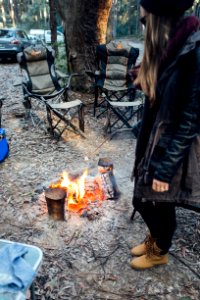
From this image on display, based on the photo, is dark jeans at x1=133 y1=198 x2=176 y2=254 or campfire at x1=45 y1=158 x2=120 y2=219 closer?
dark jeans at x1=133 y1=198 x2=176 y2=254

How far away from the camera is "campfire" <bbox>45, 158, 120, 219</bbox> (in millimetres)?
3438

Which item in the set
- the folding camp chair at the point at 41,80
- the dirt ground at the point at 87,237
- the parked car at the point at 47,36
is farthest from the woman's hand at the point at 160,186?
the parked car at the point at 47,36

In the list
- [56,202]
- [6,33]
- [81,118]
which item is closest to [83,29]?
[81,118]

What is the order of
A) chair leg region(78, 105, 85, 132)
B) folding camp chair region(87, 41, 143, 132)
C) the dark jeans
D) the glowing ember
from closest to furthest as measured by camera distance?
the dark jeans < the glowing ember < chair leg region(78, 105, 85, 132) < folding camp chair region(87, 41, 143, 132)

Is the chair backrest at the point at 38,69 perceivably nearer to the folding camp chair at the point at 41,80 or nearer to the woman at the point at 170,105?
the folding camp chair at the point at 41,80

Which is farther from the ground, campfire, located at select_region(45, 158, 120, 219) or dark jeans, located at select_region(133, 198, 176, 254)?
dark jeans, located at select_region(133, 198, 176, 254)

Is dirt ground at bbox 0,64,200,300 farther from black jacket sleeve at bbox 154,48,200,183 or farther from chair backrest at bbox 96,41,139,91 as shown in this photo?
chair backrest at bbox 96,41,139,91

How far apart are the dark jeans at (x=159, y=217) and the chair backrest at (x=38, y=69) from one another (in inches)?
185

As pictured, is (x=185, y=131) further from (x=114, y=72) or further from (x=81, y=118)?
(x=114, y=72)

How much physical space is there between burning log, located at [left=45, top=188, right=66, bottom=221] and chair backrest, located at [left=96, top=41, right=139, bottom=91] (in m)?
3.67

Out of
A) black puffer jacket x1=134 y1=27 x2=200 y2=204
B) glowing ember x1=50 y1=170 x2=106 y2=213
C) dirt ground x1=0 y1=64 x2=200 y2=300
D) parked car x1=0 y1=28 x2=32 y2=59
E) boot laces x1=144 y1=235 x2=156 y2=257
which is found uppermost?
black puffer jacket x1=134 y1=27 x2=200 y2=204

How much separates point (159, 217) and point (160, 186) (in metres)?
0.55

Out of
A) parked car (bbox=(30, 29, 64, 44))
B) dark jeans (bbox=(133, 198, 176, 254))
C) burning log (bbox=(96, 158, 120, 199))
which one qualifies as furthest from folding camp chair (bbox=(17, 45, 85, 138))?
parked car (bbox=(30, 29, 64, 44))

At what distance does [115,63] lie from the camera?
682cm
